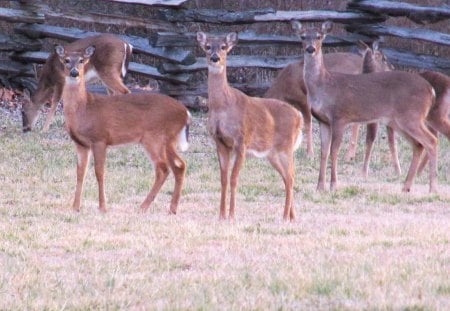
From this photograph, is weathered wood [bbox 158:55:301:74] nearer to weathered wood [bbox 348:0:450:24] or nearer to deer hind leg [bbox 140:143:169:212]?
weathered wood [bbox 348:0:450:24]

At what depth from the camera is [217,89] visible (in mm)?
10414

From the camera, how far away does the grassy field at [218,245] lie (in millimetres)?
6738

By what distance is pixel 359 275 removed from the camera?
7.27 m

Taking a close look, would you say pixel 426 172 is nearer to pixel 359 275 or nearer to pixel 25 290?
pixel 359 275

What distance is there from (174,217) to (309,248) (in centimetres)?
206

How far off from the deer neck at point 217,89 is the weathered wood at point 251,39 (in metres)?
7.40

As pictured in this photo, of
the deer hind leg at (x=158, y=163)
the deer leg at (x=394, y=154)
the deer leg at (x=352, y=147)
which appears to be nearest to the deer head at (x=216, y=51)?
the deer hind leg at (x=158, y=163)

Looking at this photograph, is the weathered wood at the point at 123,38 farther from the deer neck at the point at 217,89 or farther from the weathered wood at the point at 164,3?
the deer neck at the point at 217,89

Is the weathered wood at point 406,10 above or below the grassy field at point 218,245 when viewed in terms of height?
above

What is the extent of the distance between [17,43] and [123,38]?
1764 millimetres

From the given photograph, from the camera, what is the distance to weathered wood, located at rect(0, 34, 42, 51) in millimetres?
18672

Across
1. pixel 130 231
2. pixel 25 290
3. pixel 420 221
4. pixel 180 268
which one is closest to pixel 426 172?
pixel 420 221

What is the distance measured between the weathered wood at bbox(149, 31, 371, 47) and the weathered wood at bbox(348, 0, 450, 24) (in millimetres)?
637

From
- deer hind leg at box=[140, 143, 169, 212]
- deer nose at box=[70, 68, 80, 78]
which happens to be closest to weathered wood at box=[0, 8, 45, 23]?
deer nose at box=[70, 68, 80, 78]
